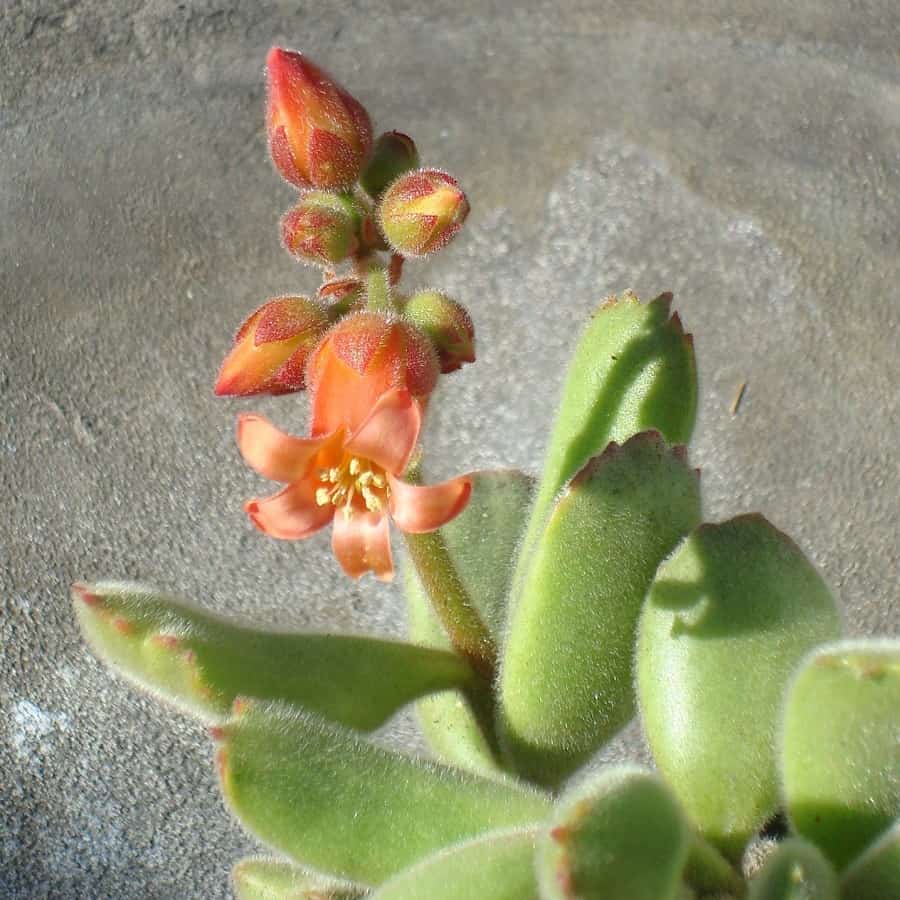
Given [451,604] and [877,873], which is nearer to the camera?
[877,873]

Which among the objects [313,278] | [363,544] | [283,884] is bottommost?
[313,278]

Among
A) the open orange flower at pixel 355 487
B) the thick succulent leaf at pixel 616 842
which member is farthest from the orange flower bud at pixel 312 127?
the thick succulent leaf at pixel 616 842

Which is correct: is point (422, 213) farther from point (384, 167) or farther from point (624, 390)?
point (624, 390)

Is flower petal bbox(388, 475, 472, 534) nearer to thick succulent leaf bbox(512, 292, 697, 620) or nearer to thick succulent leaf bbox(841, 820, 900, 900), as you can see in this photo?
thick succulent leaf bbox(512, 292, 697, 620)

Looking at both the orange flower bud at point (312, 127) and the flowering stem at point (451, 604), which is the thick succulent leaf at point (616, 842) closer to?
the flowering stem at point (451, 604)

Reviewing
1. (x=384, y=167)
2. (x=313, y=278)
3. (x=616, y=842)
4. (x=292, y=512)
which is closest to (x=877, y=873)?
(x=616, y=842)

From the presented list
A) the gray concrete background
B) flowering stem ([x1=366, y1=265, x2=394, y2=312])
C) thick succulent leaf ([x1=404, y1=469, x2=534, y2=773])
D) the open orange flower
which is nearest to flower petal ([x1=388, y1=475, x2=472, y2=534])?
the open orange flower

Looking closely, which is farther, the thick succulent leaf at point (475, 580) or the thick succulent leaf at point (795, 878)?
the thick succulent leaf at point (475, 580)
